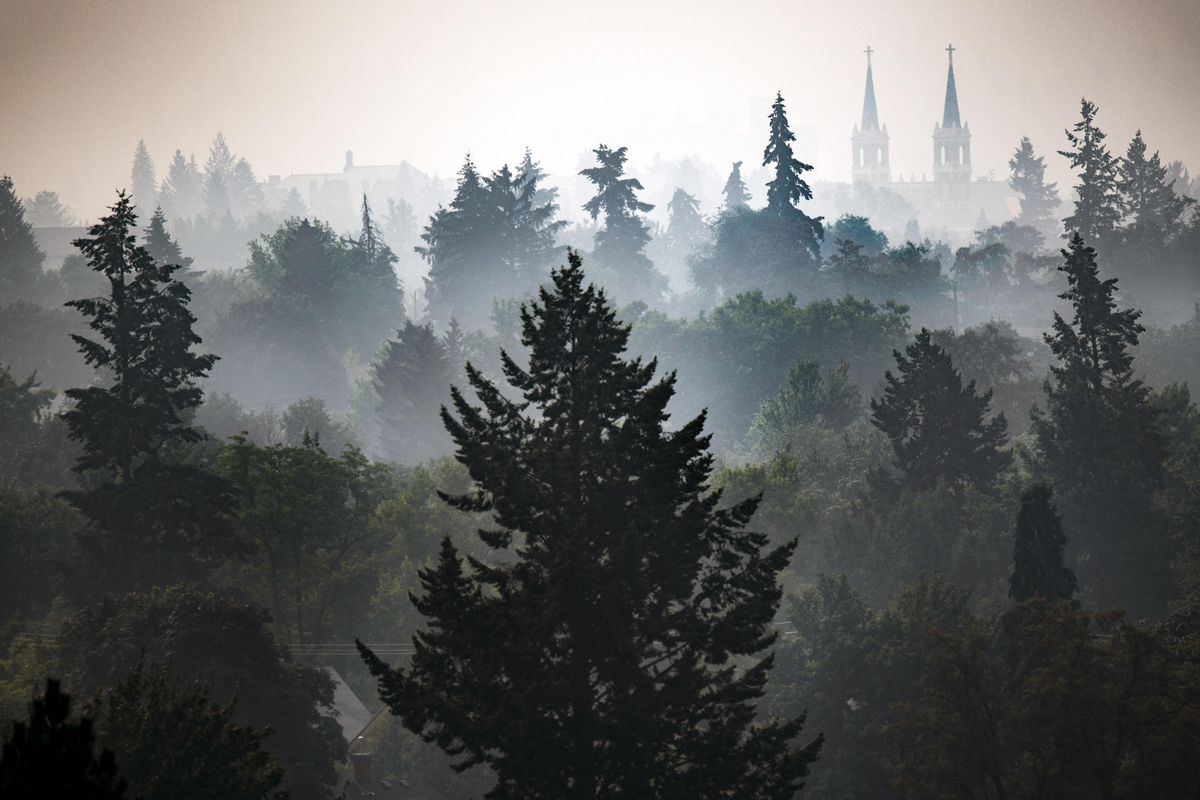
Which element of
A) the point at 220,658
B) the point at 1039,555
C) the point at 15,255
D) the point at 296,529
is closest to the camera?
the point at 220,658

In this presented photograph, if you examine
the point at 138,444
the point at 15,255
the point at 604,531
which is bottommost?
the point at 604,531

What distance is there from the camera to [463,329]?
341 feet

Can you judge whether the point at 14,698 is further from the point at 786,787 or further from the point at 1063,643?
the point at 1063,643

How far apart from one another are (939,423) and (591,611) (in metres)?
31.5

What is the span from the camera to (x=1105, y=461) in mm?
53156

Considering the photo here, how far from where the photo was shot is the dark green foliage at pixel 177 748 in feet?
75.4

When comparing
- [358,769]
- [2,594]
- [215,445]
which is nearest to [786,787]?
[358,769]

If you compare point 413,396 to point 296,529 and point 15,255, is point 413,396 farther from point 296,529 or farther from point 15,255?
point 15,255

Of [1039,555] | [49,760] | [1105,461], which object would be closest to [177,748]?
[49,760]

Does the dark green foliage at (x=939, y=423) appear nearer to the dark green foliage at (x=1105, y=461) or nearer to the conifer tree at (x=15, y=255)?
the dark green foliage at (x=1105, y=461)

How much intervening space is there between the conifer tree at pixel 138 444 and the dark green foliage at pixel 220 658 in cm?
716

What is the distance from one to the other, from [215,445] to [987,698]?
40.6m

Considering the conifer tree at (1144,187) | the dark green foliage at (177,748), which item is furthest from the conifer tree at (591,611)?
the conifer tree at (1144,187)

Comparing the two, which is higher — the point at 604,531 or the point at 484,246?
the point at 484,246
